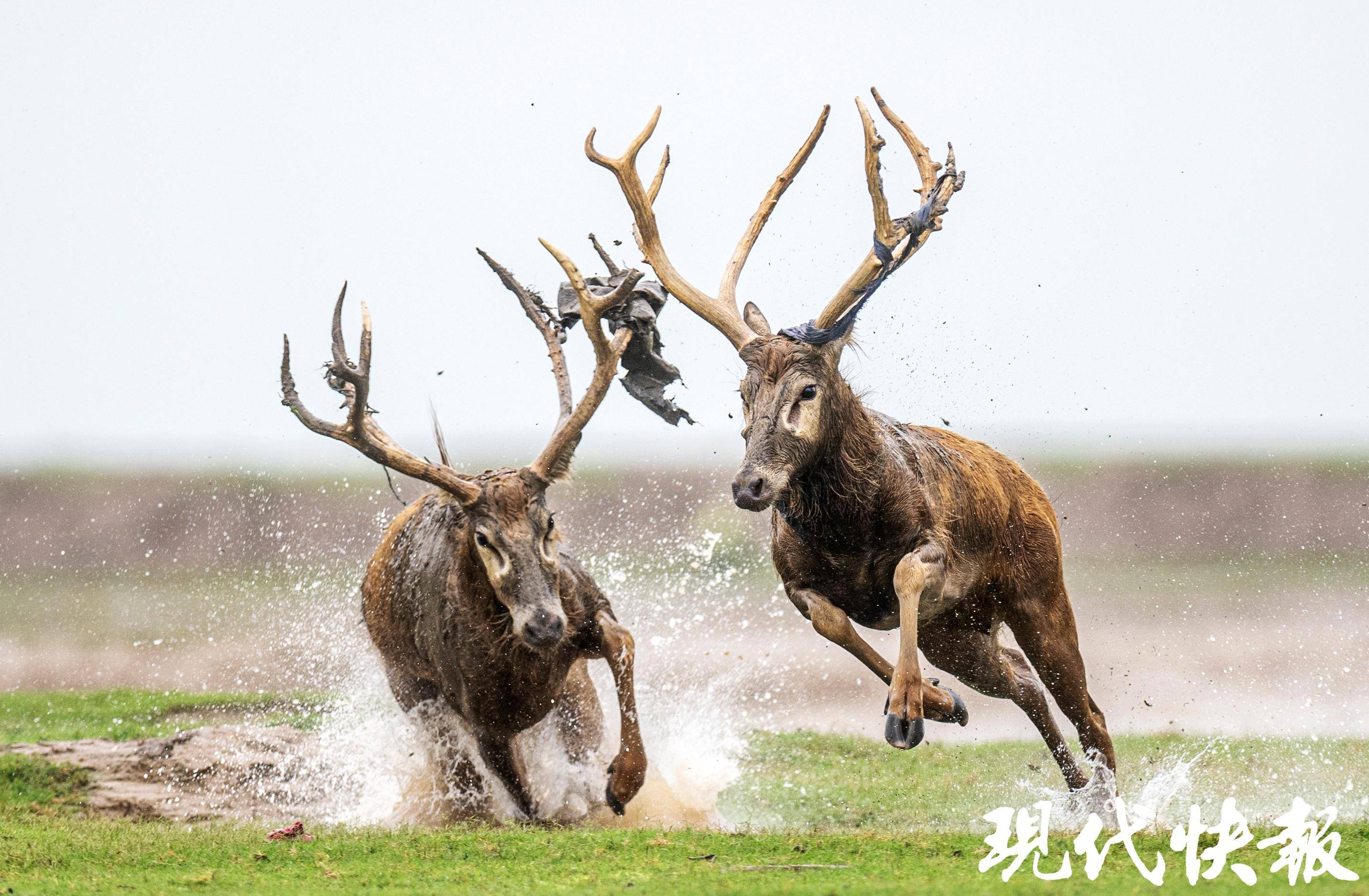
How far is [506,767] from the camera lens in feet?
32.6

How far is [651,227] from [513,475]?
178 centimetres

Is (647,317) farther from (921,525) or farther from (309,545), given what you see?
(309,545)

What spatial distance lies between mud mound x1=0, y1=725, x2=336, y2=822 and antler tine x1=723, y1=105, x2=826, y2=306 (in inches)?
183

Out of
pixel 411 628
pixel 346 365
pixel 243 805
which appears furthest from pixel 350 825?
pixel 346 365

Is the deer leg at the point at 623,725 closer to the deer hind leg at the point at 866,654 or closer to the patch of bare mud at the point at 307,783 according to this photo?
the patch of bare mud at the point at 307,783

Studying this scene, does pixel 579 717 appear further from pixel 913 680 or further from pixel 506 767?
pixel 913 680

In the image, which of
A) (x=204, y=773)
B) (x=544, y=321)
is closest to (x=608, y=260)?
(x=544, y=321)

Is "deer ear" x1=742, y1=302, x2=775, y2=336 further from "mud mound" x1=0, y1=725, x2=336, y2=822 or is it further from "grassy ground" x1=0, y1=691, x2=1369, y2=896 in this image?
"mud mound" x1=0, y1=725, x2=336, y2=822

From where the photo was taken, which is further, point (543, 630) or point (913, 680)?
→ point (543, 630)

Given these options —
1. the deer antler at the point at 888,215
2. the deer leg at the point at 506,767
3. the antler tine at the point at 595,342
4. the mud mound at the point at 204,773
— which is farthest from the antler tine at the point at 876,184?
the mud mound at the point at 204,773

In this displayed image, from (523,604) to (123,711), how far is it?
24.3 feet

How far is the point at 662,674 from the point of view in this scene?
12766 mm

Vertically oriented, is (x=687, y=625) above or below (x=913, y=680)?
below

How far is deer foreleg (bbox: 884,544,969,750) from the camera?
7770mm
